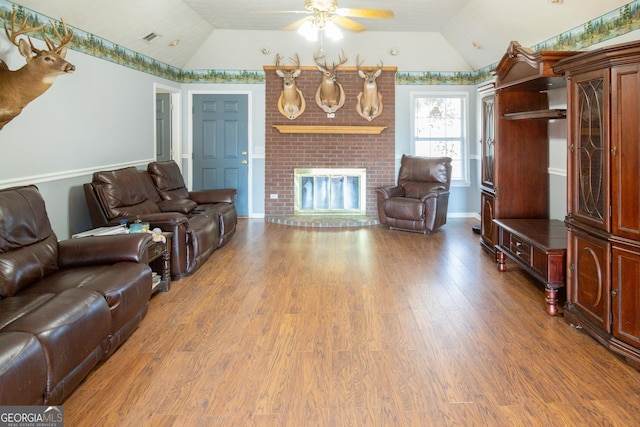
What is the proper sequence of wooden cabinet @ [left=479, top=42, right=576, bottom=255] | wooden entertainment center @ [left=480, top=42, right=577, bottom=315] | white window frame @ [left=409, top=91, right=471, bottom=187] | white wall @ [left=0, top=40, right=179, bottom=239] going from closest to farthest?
white wall @ [left=0, top=40, right=179, bottom=239]
wooden entertainment center @ [left=480, top=42, right=577, bottom=315]
wooden cabinet @ [left=479, top=42, right=576, bottom=255]
white window frame @ [left=409, top=91, right=471, bottom=187]

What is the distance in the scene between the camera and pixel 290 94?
25.5 ft

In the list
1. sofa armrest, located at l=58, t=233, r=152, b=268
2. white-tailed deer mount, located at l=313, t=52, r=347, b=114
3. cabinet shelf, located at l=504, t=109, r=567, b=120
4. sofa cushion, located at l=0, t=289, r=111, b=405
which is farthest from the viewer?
white-tailed deer mount, located at l=313, t=52, r=347, b=114

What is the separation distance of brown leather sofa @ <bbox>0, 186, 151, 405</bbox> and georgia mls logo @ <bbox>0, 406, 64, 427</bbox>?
36 mm

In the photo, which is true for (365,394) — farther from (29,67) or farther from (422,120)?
(422,120)

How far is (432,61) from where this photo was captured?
7805mm

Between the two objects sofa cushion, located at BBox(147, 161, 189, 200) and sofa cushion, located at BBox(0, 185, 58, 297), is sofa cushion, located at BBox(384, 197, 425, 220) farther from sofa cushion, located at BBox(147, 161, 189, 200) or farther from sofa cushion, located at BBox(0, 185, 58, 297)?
sofa cushion, located at BBox(0, 185, 58, 297)

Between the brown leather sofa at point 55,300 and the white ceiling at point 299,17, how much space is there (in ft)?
6.51

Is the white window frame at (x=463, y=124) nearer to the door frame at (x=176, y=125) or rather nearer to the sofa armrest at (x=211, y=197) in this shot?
the sofa armrest at (x=211, y=197)

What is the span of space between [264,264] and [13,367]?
130 inches

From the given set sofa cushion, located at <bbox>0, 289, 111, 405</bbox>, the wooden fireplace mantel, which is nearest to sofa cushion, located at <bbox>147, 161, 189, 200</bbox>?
the wooden fireplace mantel

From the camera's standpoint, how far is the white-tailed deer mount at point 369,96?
7.68 meters

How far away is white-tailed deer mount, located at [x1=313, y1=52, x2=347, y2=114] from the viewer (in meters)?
7.58

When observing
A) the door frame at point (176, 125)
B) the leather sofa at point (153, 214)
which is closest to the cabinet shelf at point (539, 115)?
the leather sofa at point (153, 214)

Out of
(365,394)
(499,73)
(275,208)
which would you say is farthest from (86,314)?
(275,208)
